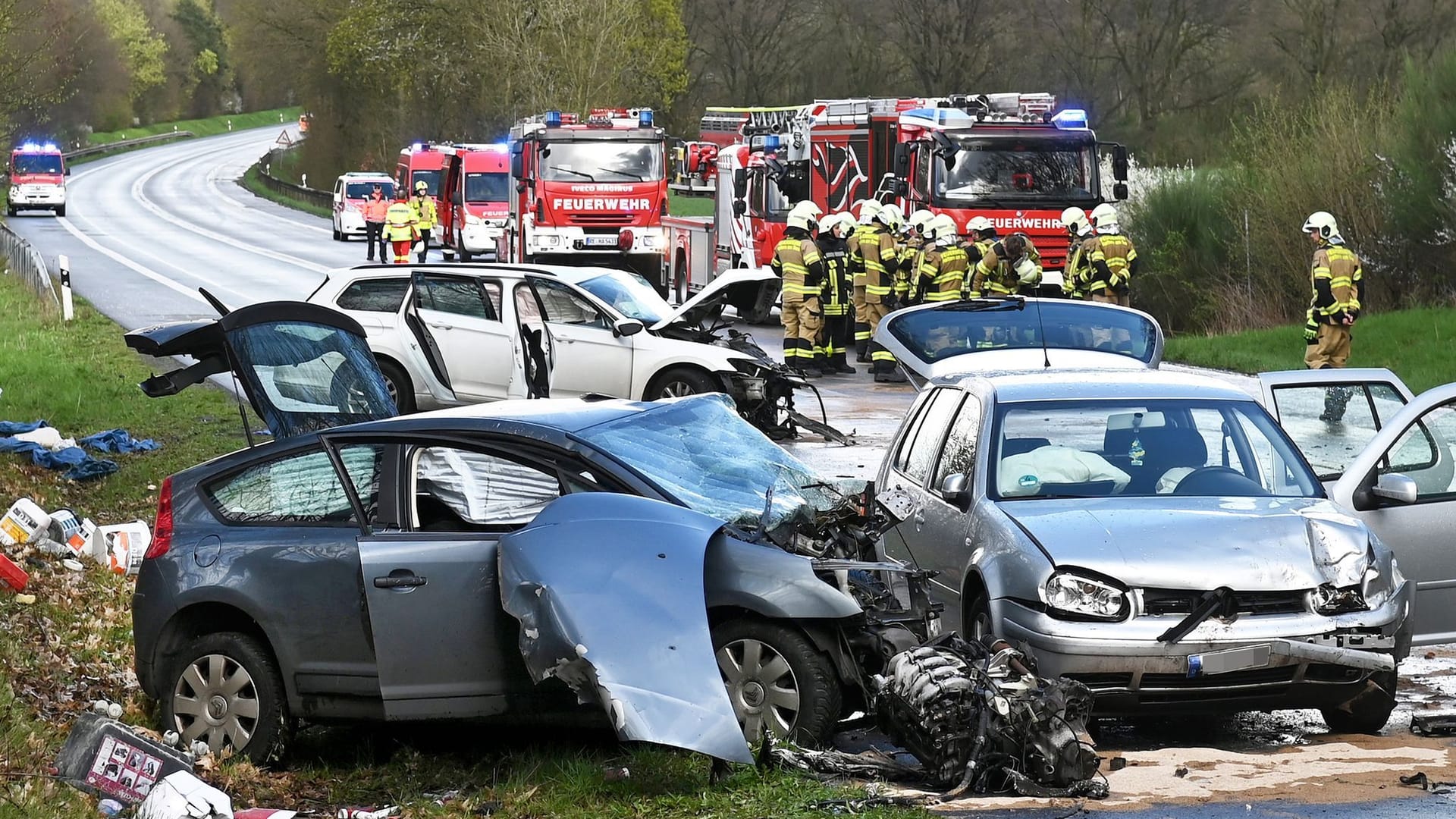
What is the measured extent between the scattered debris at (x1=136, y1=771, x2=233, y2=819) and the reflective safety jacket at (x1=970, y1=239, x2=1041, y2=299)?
48.2 feet

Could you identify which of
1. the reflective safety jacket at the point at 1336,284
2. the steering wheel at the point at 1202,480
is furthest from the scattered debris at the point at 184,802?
the reflective safety jacket at the point at 1336,284

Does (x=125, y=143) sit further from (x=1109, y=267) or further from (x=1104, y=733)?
(x=1104, y=733)

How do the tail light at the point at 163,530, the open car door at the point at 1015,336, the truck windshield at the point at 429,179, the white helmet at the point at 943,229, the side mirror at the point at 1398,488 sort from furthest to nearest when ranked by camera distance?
the truck windshield at the point at 429,179 < the white helmet at the point at 943,229 < the open car door at the point at 1015,336 < the side mirror at the point at 1398,488 < the tail light at the point at 163,530

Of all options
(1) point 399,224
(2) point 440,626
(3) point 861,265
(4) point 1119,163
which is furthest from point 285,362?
(1) point 399,224

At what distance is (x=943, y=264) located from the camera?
766 inches

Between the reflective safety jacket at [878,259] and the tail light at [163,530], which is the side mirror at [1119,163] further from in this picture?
the tail light at [163,530]

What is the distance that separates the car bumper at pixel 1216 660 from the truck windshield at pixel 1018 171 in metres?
15.8

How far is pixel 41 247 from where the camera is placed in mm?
45594

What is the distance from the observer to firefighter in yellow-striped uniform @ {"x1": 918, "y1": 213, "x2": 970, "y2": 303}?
63.7ft

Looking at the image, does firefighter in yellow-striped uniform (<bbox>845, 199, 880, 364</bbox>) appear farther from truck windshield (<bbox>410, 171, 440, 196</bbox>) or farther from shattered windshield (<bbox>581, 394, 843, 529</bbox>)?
truck windshield (<bbox>410, 171, 440, 196</bbox>)

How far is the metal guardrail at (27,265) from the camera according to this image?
28.2 meters

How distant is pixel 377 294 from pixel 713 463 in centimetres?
955

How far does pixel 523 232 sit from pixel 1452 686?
24621mm

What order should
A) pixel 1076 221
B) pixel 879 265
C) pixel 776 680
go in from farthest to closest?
pixel 1076 221 → pixel 879 265 → pixel 776 680
